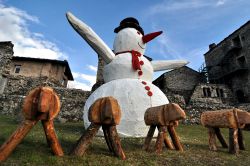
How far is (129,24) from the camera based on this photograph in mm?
6875

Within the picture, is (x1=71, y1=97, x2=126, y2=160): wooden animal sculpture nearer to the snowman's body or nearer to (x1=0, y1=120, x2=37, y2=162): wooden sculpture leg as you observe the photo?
(x1=0, y1=120, x2=37, y2=162): wooden sculpture leg

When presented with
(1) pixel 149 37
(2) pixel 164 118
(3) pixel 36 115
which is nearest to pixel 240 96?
(1) pixel 149 37

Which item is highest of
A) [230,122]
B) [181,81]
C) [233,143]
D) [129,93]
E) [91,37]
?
[181,81]

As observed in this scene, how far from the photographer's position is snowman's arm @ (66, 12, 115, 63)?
553cm

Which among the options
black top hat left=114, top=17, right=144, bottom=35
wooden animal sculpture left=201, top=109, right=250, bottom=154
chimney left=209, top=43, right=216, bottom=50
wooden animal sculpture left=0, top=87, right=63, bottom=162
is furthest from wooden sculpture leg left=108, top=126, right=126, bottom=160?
chimney left=209, top=43, right=216, bottom=50

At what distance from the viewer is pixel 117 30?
23.1 feet

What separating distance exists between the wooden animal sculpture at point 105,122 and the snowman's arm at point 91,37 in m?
2.96

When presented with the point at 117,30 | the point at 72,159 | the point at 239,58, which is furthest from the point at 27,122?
the point at 239,58

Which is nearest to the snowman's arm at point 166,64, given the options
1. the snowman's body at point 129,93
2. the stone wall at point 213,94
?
the snowman's body at point 129,93

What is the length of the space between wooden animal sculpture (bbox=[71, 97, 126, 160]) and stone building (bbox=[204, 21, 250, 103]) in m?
28.0

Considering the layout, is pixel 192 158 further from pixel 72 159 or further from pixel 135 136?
pixel 72 159

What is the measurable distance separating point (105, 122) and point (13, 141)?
1395 mm

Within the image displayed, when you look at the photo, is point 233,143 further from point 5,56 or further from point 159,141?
point 5,56

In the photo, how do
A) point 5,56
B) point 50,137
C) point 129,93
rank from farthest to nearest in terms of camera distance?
point 5,56
point 129,93
point 50,137
